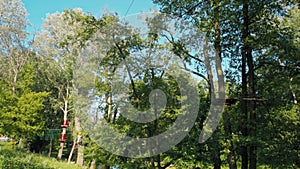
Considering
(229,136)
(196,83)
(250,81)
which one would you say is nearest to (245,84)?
(250,81)

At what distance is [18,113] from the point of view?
10.2 metres

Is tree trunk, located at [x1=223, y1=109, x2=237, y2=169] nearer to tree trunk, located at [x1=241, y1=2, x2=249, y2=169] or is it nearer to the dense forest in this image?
the dense forest

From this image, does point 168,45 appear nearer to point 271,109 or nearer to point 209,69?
point 209,69

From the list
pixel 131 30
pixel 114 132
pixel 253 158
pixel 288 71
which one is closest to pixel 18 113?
pixel 114 132

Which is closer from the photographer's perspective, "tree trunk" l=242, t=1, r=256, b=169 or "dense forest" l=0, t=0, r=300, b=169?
"tree trunk" l=242, t=1, r=256, b=169

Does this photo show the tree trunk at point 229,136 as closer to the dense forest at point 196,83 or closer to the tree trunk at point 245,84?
the dense forest at point 196,83

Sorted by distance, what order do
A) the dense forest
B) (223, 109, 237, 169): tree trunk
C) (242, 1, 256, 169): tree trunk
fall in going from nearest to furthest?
(242, 1, 256, 169): tree trunk, the dense forest, (223, 109, 237, 169): tree trunk

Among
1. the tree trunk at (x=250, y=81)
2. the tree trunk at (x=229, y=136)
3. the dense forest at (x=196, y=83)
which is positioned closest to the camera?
the tree trunk at (x=250, y=81)

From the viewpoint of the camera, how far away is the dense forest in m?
5.74

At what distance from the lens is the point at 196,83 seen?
6.82 meters

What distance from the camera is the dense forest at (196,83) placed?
5.74 metres

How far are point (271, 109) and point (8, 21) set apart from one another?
12741mm

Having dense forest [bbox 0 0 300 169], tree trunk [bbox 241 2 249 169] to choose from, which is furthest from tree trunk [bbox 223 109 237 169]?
tree trunk [bbox 241 2 249 169]

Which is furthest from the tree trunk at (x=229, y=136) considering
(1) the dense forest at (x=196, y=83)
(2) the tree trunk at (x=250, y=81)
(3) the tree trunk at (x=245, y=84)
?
(2) the tree trunk at (x=250, y=81)
